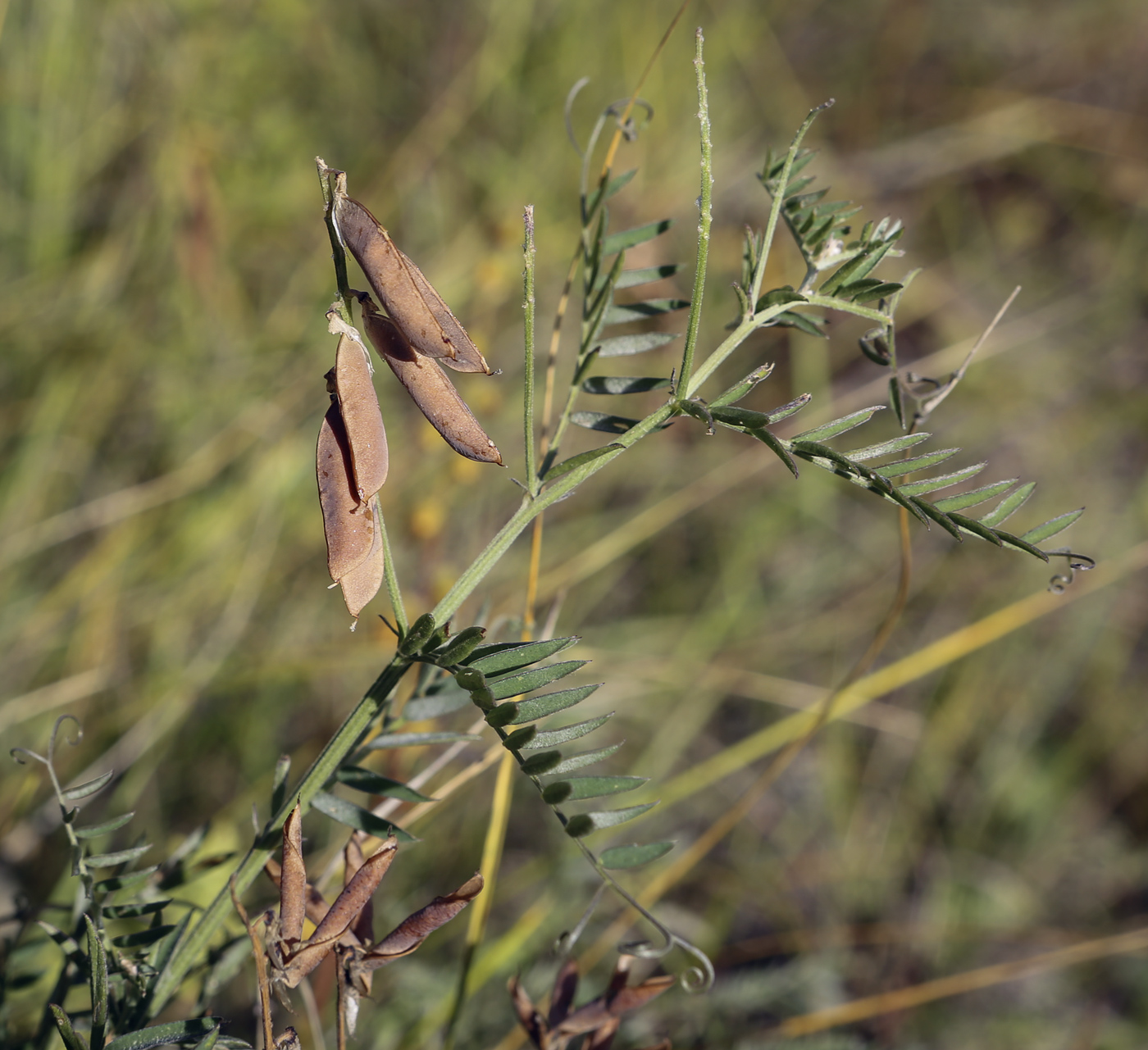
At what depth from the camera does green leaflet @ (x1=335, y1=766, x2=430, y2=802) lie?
0.67 metres

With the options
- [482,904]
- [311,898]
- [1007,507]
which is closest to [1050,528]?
[1007,507]

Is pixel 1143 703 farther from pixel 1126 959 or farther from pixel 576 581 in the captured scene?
pixel 576 581

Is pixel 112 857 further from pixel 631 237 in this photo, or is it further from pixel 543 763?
pixel 631 237

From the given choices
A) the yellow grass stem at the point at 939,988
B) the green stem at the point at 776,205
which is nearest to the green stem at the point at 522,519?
the green stem at the point at 776,205

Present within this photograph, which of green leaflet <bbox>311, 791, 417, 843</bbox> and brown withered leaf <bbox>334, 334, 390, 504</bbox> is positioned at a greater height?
brown withered leaf <bbox>334, 334, 390, 504</bbox>

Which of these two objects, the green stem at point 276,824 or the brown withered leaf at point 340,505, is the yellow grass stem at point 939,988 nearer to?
A: the green stem at point 276,824

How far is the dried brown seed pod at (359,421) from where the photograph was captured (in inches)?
20.9

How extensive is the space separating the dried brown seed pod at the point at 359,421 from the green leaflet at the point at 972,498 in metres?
0.37

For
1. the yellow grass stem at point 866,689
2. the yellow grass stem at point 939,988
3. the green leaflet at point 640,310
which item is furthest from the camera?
the yellow grass stem at point 866,689

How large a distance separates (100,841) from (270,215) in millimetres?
1489

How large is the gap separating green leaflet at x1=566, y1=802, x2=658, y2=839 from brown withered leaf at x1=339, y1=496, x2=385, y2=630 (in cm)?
19

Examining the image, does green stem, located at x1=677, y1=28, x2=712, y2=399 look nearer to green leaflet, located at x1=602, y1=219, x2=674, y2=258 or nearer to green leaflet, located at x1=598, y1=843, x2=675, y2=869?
green leaflet, located at x1=602, y1=219, x2=674, y2=258

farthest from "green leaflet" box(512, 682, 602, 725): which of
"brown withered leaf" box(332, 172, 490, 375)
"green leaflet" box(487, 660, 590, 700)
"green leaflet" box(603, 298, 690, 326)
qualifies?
"green leaflet" box(603, 298, 690, 326)

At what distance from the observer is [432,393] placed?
0.55 m
